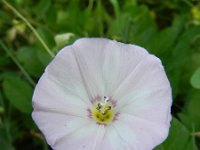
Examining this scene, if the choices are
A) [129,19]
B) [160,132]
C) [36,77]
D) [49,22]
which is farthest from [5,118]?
Result: [160,132]

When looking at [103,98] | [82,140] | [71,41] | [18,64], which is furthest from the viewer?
[18,64]

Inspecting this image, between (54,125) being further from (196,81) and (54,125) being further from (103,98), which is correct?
(196,81)

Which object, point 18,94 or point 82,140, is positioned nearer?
point 82,140

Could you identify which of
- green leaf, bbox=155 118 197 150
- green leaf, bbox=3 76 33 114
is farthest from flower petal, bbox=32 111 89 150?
green leaf, bbox=3 76 33 114

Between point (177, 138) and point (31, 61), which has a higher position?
point (31, 61)

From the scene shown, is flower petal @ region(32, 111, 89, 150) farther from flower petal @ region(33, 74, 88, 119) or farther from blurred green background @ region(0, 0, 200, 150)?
blurred green background @ region(0, 0, 200, 150)

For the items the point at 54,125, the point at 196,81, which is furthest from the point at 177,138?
the point at 54,125

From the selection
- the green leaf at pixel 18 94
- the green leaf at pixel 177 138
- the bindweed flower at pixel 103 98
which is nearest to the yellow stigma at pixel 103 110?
the bindweed flower at pixel 103 98
